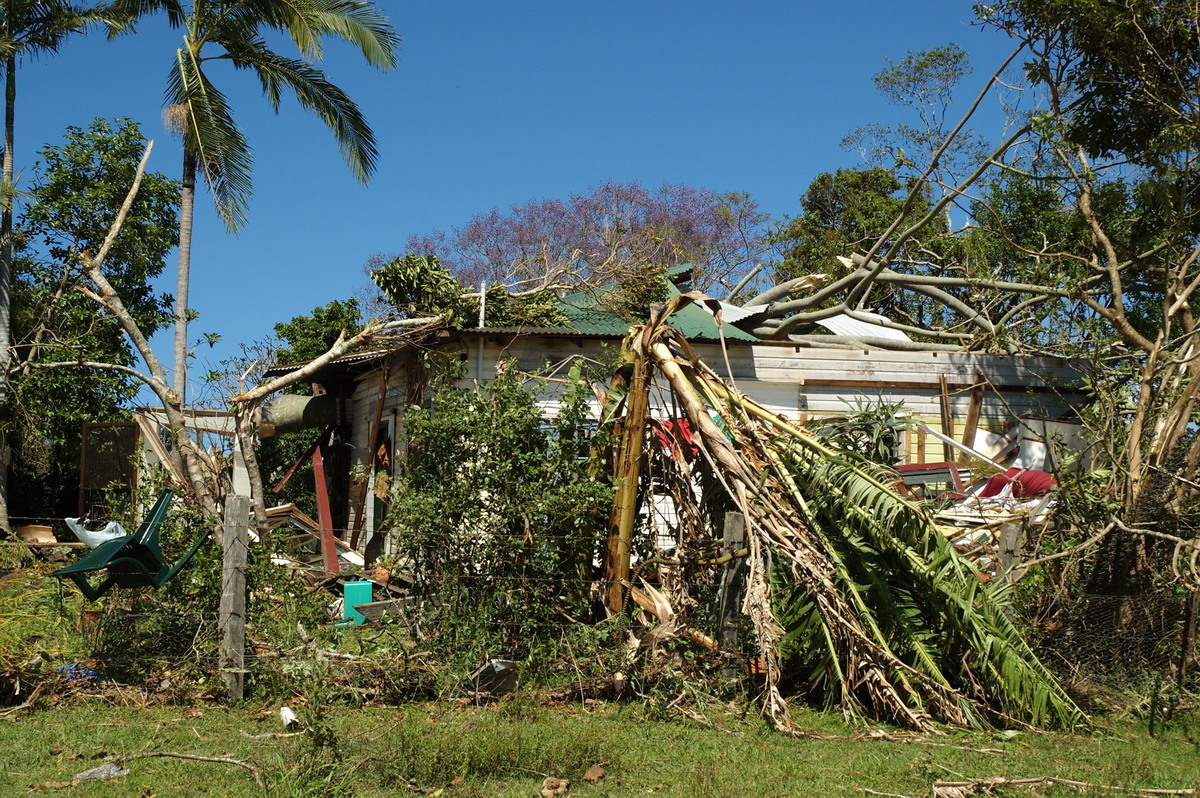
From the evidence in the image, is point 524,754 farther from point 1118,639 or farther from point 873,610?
point 1118,639

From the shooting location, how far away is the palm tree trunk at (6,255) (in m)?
17.8

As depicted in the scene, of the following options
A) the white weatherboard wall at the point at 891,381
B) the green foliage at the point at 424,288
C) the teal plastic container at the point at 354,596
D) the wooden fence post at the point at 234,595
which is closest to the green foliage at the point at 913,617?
the wooden fence post at the point at 234,595

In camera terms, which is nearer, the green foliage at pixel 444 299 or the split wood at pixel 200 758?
the split wood at pixel 200 758

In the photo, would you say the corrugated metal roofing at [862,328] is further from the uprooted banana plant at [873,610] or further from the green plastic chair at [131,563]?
the green plastic chair at [131,563]

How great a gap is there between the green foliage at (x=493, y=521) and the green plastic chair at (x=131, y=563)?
5.47 ft

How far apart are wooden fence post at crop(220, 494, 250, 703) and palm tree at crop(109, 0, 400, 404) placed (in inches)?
306

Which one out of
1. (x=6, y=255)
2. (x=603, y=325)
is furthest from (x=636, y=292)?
(x=6, y=255)

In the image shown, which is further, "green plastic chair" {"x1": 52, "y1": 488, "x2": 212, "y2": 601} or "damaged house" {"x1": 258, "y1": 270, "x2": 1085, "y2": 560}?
"damaged house" {"x1": 258, "y1": 270, "x2": 1085, "y2": 560}

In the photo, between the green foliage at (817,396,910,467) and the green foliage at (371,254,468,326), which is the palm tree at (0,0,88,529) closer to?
the green foliage at (371,254,468,326)

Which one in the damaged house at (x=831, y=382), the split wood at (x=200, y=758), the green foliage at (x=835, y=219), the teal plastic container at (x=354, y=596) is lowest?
the split wood at (x=200, y=758)

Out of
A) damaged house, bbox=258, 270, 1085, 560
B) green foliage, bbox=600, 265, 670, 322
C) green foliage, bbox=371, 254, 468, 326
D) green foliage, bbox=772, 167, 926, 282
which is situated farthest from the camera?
green foliage, bbox=772, 167, 926, 282

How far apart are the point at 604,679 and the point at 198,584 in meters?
3.14

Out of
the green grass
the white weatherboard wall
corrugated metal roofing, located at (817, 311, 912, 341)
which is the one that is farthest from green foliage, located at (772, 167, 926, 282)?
the green grass

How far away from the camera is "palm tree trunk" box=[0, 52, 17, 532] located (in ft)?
58.5
